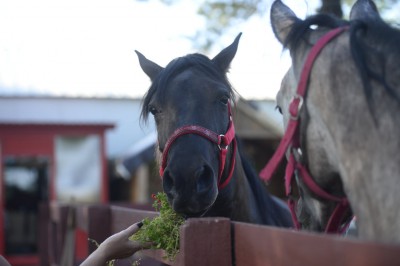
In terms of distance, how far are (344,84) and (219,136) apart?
4.65 ft

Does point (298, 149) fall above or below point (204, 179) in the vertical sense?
above

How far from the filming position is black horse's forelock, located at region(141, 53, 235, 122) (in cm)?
330

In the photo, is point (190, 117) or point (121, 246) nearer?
point (121, 246)

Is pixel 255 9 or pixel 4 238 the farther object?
pixel 4 238

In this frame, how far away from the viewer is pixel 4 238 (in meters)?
13.4

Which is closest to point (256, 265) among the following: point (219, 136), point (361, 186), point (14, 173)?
point (361, 186)

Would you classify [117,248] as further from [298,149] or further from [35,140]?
[35,140]

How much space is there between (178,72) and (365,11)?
1388mm

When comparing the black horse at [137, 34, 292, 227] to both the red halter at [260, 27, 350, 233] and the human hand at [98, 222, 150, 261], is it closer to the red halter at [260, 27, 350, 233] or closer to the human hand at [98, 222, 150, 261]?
the human hand at [98, 222, 150, 261]

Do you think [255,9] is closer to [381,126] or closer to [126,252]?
[126,252]

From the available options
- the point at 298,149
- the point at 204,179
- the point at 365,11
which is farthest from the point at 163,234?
the point at 365,11

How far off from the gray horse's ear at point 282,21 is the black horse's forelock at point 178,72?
109 cm

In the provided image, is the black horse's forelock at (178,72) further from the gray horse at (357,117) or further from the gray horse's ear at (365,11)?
the gray horse at (357,117)

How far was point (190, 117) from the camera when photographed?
122 inches
